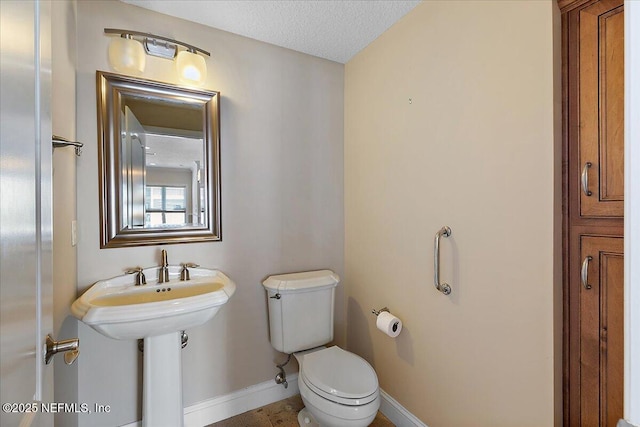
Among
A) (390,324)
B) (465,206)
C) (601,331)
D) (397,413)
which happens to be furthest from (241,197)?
(601,331)

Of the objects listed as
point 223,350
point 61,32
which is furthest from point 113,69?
point 223,350

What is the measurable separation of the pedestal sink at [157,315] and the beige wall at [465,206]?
103 centimetres

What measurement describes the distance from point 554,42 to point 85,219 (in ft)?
7.19

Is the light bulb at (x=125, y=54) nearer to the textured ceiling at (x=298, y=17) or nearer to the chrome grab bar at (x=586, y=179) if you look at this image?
the textured ceiling at (x=298, y=17)

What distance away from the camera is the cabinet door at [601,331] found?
3.03 feet

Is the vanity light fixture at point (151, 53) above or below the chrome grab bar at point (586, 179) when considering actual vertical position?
above

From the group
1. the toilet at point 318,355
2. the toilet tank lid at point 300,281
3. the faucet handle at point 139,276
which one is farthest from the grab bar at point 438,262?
the faucet handle at point 139,276

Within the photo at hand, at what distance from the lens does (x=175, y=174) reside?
1.70m

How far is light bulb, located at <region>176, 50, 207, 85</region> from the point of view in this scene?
5.35 ft

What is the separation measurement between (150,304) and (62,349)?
0.56 meters

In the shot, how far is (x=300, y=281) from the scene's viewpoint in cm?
183

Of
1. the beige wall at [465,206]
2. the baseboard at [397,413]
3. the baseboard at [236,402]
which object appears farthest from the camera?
the baseboard at [236,402]

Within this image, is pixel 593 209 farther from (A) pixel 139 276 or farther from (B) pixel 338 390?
(A) pixel 139 276

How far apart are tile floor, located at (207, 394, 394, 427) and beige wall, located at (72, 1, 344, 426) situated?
170mm
